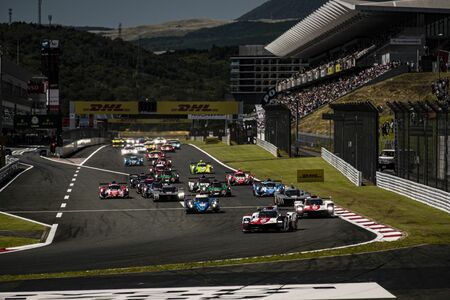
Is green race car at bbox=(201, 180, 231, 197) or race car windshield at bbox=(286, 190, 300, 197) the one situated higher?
race car windshield at bbox=(286, 190, 300, 197)

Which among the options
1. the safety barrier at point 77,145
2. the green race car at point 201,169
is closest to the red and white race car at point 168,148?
the safety barrier at point 77,145

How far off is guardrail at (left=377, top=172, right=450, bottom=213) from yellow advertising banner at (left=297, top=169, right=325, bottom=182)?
6.14 meters

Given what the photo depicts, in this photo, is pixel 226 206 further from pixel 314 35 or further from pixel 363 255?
pixel 314 35

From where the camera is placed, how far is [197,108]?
15775 cm

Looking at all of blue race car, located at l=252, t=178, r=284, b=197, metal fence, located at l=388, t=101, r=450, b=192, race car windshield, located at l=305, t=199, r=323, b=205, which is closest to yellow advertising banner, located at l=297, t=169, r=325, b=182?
blue race car, located at l=252, t=178, r=284, b=197

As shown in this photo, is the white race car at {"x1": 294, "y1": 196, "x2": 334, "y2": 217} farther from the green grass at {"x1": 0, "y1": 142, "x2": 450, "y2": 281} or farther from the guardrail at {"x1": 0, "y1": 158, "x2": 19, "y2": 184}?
the guardrail at {"x1": 0, "y1": 158, "x2": 19, "y2": 184}

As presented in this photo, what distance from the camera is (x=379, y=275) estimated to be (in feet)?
77.5

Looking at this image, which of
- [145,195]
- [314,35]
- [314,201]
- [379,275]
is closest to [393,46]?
[314,35]

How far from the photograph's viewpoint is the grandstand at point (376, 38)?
120625mm

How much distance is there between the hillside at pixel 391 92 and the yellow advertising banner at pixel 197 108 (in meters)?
38.3

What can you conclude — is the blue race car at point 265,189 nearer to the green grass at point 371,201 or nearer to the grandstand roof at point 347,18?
the green grass at point 371,201

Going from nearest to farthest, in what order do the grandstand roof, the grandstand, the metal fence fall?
the metal fence
the grandstand
the grandstand roof

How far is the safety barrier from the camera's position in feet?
342

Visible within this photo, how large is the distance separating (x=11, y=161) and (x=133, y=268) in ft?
186
